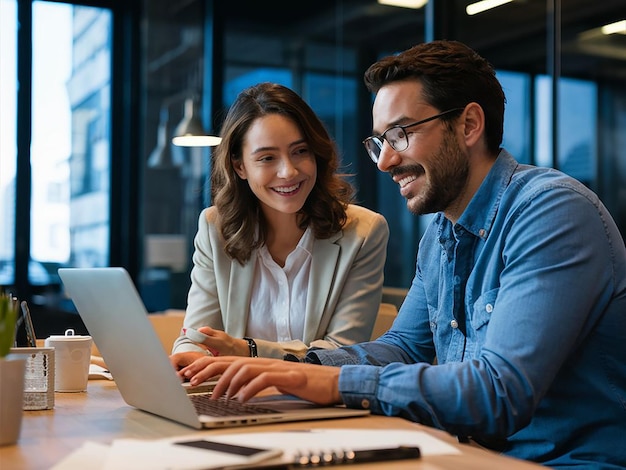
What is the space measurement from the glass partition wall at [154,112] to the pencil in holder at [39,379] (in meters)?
4.64

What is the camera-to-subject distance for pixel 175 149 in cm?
721

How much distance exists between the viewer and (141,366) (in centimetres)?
141

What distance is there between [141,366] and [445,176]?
0.76 metres

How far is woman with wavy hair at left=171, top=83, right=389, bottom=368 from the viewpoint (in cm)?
259

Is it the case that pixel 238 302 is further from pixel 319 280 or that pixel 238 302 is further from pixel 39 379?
pixel 39 379

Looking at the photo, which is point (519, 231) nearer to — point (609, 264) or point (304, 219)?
point (609, 264)

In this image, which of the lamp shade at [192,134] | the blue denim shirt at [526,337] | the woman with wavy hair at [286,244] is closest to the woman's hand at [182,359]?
the blue denim shirt at [526,337]

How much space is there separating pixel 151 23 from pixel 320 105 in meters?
1.69

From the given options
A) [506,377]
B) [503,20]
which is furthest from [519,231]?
[503,20]

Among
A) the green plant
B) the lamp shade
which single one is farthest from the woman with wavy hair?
the lamp shade

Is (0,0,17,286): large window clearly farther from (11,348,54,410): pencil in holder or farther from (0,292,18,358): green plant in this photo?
(0,292,18,358): green plant

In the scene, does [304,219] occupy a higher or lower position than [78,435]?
higher

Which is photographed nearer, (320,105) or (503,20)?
(503,20)

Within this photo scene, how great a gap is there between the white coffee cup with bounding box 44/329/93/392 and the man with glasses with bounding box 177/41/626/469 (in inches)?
14.1
